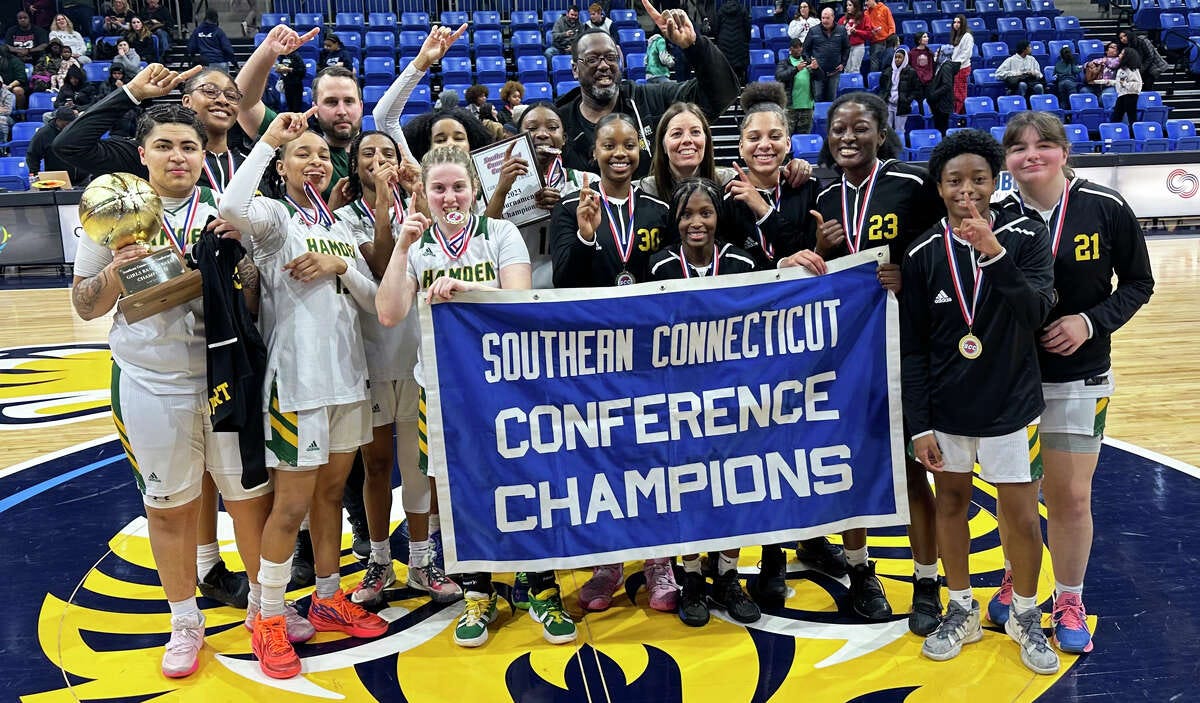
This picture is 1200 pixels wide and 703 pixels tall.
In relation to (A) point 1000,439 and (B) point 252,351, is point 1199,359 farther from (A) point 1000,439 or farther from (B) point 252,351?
(B) point 252,351

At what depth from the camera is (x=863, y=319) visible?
354 cm

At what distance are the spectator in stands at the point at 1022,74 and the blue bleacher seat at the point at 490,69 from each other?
6.79m

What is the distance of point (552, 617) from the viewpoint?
11.9 ft

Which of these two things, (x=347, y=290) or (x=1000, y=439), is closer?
(x=1000, y=439)

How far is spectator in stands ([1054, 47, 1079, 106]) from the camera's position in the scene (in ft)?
50.9

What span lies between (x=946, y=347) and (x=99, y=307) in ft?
8.84

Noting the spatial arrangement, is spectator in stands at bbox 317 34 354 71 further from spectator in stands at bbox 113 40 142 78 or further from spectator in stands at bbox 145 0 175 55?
spectator in stands at bbox 145 0 175 55

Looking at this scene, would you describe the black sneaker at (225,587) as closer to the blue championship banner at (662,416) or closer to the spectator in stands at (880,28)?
the blue championship banner at (662,416)

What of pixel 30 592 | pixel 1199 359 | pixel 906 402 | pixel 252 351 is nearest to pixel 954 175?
pixel 906 402

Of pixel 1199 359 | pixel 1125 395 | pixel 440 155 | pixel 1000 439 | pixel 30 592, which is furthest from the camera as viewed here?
pixel 1199 359

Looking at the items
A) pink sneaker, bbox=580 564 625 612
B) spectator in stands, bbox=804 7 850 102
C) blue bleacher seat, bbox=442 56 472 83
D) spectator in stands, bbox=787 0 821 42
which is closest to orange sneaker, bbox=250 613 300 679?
pink sneaker, bbox=580 564 625 612

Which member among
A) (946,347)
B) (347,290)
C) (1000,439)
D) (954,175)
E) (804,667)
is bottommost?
(804,667)

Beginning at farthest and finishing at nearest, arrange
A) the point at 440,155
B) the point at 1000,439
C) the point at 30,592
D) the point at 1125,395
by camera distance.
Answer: the point at 1125,395 < the point at 30,592 < the point at 440,155 < the point at 1000,439

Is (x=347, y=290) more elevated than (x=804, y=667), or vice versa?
(x=347, y=290)
